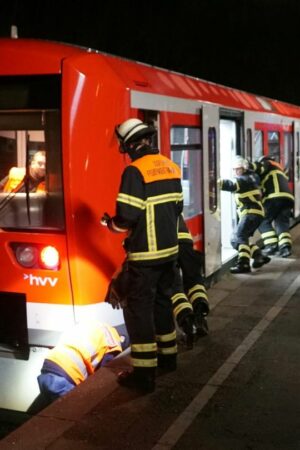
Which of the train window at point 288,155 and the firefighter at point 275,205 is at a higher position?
the train window at point 288,155

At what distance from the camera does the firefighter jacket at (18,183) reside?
448 centimetres

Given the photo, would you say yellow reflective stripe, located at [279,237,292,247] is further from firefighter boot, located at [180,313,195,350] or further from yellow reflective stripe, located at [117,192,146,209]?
yellow reflective stripe, located at [117,192,146,209]

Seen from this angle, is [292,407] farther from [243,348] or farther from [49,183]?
[49,183]

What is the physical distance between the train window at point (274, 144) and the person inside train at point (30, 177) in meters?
5.95

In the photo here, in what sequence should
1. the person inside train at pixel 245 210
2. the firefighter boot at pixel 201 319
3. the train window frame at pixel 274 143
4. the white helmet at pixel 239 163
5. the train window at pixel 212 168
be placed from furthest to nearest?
the train window frame at pixel 274 143 < the person inside train at pixel 245 210 < the white helmet at pixel 239 163 < the train window at pixel 212 168 < the firefighter boot at pixel 201 319

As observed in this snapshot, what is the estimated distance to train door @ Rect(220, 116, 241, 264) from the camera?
816cm

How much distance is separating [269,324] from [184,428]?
2274mm

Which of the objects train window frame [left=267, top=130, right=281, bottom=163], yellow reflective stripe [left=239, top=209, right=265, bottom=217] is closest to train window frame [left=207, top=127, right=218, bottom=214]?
yellow reflective stripe [left=239, top=209, right=265, bottom=217]

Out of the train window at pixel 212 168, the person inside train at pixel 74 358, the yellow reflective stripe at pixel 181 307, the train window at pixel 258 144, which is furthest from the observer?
the train window at pixel 258 144

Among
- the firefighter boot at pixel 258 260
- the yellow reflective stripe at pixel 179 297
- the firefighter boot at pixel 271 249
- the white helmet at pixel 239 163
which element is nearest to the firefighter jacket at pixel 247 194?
the white helmet at pixel 239 163

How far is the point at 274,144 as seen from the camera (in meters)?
10.2

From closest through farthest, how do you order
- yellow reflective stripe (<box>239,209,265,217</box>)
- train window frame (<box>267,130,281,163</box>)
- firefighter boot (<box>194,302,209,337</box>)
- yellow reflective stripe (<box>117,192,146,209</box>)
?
yellow reflective stripe (<box>117,192,146,209</box>)
firefighter boot (<box>194,302,209,337</box>)
yellow reflective stripe (<box>239,209,265,217</box>)
train window frame (<box>267,130,281,163</box>)

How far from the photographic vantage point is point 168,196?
4223mm

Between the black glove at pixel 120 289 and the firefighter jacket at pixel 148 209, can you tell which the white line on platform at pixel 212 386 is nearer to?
the black glove at pixel 120 289
